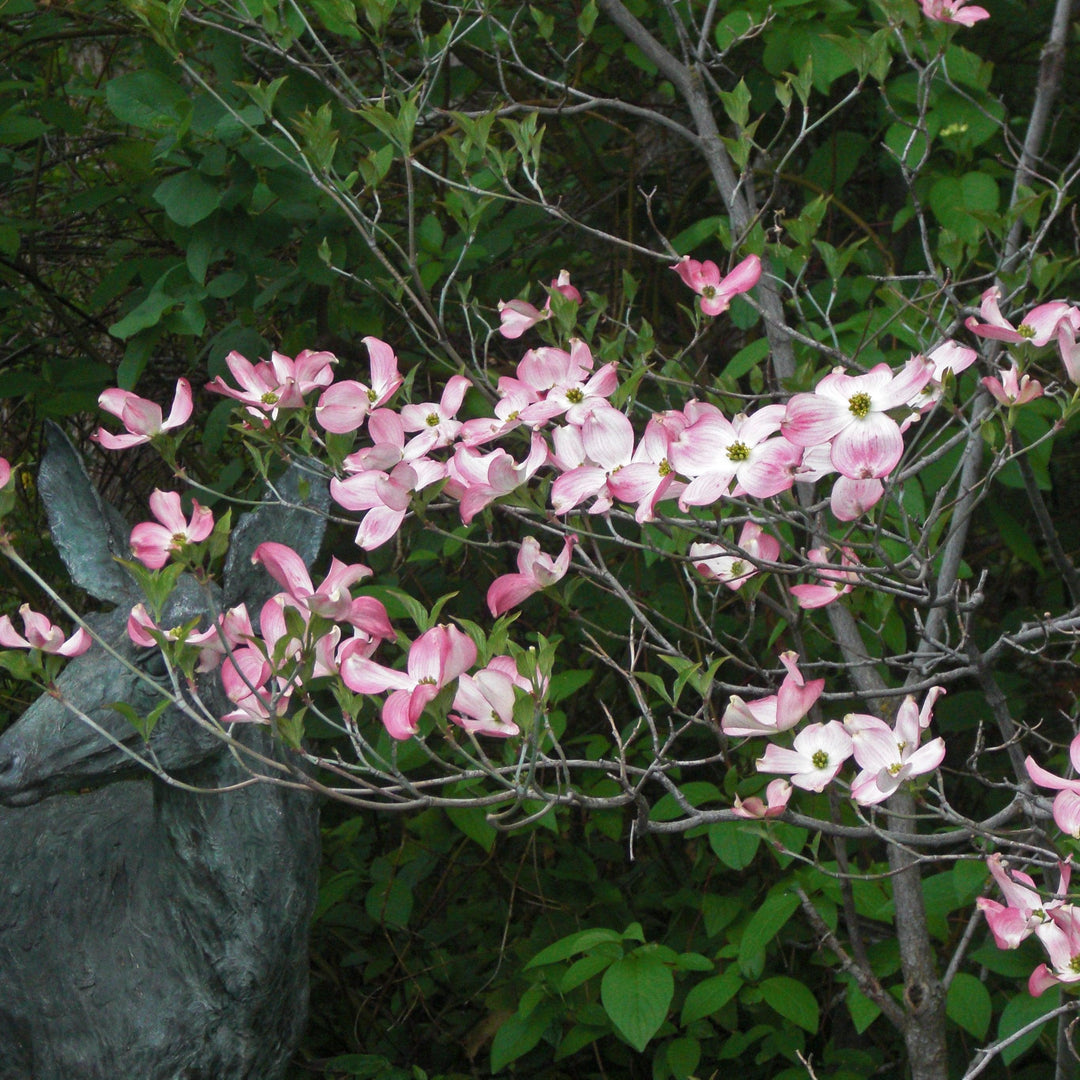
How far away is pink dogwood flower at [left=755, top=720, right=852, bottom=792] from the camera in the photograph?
3.50 feet

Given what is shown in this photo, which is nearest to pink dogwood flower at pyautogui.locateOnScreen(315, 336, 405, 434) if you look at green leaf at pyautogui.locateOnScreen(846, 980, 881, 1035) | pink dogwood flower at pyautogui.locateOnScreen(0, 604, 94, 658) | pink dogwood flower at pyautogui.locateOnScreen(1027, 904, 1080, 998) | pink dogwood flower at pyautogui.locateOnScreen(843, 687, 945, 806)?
pink dogwood flower at pyautogui.locateOnScreen(0, 604, 94, 658)

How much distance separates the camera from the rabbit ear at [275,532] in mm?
1287

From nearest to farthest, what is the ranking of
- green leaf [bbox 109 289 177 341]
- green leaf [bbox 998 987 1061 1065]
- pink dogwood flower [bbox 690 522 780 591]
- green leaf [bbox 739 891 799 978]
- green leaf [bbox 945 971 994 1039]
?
pink dogwood flower [bbox 690 522 780 591]
green leaf [bbox 998 987 1061 1065]
green leaf [bbox 945 971 994 1039]
green leaf [bbox 739 891 799 978]
green leaf [bbox 109 289 177 341]

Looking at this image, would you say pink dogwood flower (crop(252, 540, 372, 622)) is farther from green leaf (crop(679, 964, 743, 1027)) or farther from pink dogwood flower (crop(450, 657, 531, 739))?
green leaf (crop(679, 964, 743, 1027))

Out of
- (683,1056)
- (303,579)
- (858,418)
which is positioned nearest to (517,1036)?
(683,1056)

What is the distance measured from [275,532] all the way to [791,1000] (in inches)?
39.1

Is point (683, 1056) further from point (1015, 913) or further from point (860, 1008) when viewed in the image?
point (1015, 913)

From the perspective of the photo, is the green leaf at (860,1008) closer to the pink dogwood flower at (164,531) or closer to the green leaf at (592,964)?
the green leaf at (592,964)

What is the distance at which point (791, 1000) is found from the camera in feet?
5.41

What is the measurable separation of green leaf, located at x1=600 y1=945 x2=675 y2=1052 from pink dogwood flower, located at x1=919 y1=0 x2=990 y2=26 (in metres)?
1.26

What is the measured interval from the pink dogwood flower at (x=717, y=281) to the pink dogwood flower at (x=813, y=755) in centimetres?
46

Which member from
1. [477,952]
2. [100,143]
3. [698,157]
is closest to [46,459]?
[477,952]

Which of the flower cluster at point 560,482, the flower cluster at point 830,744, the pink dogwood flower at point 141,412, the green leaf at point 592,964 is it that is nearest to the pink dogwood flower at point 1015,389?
the flower cluster at point 560,482

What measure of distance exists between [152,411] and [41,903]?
70 centimetres
